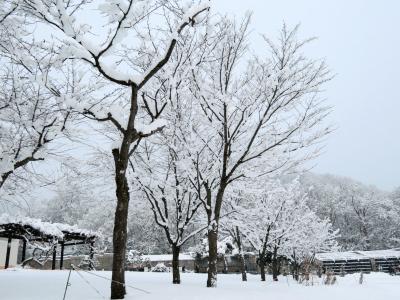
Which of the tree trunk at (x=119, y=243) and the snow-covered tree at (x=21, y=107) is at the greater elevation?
the snow-covered tree at (x=21, y=107)

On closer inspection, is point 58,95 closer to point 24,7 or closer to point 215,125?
point 24,7

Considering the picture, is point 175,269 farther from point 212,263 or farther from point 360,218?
point 360,218

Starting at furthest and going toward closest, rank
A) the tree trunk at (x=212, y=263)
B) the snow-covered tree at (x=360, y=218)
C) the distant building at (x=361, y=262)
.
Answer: the snow-covered tree at (x=360, y=218) < the distant building at (x=361, y=262) < the tree trunk at (x=212, y=263)

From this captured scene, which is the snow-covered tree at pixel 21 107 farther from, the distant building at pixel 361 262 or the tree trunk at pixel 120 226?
the distant building at pixel 361 262

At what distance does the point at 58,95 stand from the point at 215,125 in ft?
15.0

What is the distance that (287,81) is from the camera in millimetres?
10359

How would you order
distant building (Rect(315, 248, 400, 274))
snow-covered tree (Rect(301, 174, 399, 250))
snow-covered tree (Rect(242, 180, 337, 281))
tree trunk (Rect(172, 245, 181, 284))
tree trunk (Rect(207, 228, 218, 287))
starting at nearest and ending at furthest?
tree trunk (Rect(207, 228, 218, 287)) → tree trunk (Rect(172, 245, 181, 284)) → snow-covered tree (Rect(242, 180, 337, 281)) → distant building (Rect(315, 248, 400, 274)) → snow-covered tree (Rect(301, 174, 399, 250))

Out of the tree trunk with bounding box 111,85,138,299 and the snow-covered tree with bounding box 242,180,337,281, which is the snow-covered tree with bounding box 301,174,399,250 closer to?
the snow-covered tree with bounding box 242,180,337,281

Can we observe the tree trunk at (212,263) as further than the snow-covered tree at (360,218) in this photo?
No

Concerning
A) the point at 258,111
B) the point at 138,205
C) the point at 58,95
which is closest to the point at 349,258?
the point at 138,205

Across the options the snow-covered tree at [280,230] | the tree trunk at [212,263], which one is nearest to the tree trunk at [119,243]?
the tree trunk at [212,263]

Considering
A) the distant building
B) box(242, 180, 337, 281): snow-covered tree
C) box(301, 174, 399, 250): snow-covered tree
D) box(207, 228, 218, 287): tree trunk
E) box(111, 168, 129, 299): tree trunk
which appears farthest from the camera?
box(301, 174, 399, 250): snow-covered tree

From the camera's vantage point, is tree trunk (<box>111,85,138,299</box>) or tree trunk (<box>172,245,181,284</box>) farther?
tree trunk (<box>172,245,181,284</box>)

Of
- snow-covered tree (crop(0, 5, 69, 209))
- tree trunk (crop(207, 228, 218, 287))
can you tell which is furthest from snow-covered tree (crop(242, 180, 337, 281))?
snow-covered tree (crop(0, 5, 69, 209))
